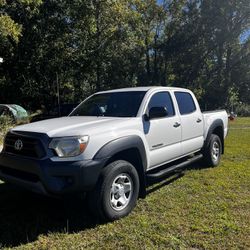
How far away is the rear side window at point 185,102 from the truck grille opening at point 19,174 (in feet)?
10.2

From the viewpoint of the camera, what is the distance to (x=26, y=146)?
13.0 ft

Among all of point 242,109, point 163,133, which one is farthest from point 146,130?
point 242,109

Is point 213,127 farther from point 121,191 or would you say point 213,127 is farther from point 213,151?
point 121,191

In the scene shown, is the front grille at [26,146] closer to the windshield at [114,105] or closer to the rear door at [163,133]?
the windshield at [114,105]

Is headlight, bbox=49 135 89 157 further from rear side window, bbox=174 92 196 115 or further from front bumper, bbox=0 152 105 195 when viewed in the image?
rear side window, bbox=174 92 196 115

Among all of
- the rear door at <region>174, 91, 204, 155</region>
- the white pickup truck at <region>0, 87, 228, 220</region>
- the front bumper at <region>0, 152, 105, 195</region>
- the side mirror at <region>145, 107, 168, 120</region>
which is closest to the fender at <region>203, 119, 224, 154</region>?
the rear door at <region>174, 91, 204, 155</region>

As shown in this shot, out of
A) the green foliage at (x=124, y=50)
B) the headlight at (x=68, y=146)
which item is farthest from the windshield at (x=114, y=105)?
the green foliage at (x=124, y=50)

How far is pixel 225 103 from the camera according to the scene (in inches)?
1270

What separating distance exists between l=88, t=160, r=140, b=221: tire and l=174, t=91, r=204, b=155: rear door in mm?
1709

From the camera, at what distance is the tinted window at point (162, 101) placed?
515cm

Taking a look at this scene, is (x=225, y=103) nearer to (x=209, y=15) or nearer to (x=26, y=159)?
(x=209, y=15)

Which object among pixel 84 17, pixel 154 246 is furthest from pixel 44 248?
pixel 84 17

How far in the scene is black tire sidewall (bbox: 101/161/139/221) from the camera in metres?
3.92

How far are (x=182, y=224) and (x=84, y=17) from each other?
23224 mm
